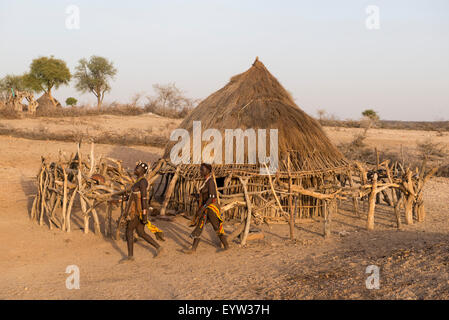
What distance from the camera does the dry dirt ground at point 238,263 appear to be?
15.5 ft

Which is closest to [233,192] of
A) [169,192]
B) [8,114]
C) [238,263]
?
[169,192]

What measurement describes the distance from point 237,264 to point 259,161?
10.4ft

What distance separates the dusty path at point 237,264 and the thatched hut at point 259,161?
639 mm

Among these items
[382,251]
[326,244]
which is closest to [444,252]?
[382,251]

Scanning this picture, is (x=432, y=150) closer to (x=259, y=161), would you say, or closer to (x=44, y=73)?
(x=259, y=161)

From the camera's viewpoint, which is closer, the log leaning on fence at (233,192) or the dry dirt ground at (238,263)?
the dry dirt ground at (238,263)

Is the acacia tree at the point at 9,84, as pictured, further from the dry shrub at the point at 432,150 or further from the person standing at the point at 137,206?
the person standing at the point at 137,206

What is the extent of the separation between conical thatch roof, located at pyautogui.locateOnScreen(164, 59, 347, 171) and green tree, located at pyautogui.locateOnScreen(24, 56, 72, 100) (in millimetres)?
25227

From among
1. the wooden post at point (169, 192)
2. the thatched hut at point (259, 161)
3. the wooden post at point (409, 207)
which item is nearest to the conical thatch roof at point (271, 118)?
the thatched hut at point (259, 161)

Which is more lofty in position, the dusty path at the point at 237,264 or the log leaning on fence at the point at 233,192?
the log leaning on fence at the point at 233,192

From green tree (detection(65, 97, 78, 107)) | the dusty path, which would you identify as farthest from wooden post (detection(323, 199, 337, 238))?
green tree (detection(65, 97, 78, 107))

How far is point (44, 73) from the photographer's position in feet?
105

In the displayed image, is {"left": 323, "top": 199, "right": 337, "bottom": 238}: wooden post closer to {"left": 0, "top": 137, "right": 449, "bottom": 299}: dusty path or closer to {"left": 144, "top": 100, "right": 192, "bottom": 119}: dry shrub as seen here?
{"left": 0, "top": 137, "right": 449, "bottom": 299}: dusty path
